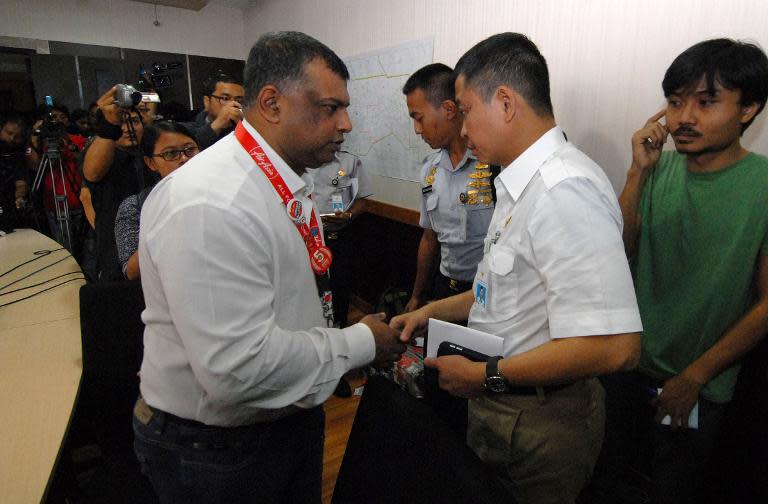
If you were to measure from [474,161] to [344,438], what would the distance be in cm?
157

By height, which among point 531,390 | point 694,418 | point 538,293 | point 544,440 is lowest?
point 694,418

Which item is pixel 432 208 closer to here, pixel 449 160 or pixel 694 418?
pixel 449 160

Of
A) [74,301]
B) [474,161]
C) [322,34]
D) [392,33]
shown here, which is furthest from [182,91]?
[474,161]

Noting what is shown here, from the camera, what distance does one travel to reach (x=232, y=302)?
→ 2.42ft

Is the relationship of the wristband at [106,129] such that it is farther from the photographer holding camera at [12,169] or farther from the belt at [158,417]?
the photographer holding camera at [12,169]

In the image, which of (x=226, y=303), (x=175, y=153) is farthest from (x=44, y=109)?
(x=226, y=303)

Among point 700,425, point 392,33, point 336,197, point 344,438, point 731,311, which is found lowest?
point 344,438

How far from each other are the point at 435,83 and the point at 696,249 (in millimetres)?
1245

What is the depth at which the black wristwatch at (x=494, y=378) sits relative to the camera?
36.3 inches

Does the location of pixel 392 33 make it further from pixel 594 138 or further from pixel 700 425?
pixel 700 425

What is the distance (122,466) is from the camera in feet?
4.44

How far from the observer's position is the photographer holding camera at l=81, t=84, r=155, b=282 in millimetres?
2039

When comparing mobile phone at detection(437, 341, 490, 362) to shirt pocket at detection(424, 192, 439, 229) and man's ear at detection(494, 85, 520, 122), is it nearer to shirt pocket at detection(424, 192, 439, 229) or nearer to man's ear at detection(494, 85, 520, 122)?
man's ear at detection(494, 85, 520, 122)

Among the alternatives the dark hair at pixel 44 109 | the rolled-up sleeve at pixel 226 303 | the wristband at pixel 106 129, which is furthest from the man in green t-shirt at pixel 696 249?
the dark hair at pixel 44 109
